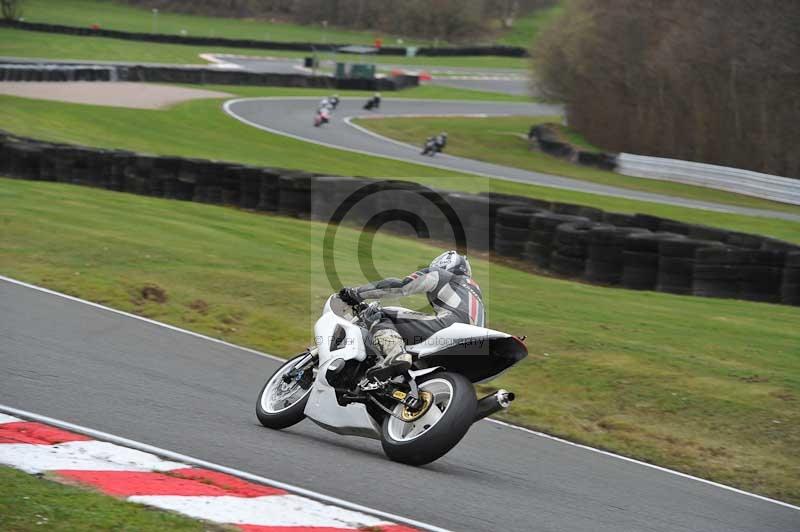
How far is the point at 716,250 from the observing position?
14430 millimetres

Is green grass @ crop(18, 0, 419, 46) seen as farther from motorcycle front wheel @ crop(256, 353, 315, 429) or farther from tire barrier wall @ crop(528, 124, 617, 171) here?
motorcycle front wheel @ crop(256, 353, 315, 429)

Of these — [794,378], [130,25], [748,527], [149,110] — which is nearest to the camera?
[748,527]

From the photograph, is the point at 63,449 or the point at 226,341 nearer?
the point at 63,449

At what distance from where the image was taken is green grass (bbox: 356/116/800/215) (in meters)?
31.7

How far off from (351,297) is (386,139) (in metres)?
31.1

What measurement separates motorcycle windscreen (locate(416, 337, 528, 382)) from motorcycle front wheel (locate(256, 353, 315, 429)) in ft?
3.44

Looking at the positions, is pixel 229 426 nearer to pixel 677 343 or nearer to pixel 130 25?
pixel 677 343

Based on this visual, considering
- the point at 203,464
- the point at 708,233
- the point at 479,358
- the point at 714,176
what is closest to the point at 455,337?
the point at 479,358

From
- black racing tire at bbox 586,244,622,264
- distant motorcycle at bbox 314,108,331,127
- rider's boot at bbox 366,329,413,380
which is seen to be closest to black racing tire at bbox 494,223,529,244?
black racing tire at bbox 586,244,622,264

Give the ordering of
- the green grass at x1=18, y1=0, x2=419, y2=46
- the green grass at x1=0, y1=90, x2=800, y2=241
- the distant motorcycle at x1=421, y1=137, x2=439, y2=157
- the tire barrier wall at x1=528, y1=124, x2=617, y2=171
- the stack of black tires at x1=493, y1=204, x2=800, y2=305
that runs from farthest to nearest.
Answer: the green grass at x1=18, y1=0, x2=419, y2=46, the tire barrier wall at x1=528, y1=124, x2=617, y2=171, the distant motorcycle at x1=421, y1=137, x2=439, y2=157, the green grass at x1=0, y1=90, x2=800, y2=241, the stack of black tires at x1=493, y1=204, x2=800, y2=305

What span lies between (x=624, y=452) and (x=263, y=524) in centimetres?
406

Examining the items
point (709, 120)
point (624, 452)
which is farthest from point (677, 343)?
point (709, 120)

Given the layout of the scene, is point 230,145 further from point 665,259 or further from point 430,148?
point 665,259

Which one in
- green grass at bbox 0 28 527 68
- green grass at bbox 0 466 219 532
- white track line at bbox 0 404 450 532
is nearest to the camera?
green grass at bbox 0 466 219 532
